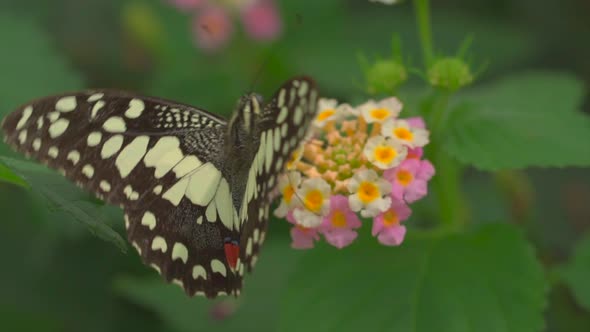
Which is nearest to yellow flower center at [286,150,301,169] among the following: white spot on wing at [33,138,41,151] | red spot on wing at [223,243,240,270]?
red spot on wing at [223,243,240,270]

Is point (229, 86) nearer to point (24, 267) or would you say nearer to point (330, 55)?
point (330, 55)

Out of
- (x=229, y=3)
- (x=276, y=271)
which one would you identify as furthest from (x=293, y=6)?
(x=276, y=271)

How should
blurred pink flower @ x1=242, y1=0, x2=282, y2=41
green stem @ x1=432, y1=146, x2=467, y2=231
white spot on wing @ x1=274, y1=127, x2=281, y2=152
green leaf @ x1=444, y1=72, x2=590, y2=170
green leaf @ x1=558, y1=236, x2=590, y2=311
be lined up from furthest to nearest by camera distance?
blurred pink flower @ x1=242, y1=0, x2=282, y2=41 → green leaf @ x1=558, y1=236, x2=590, y2=311 → green stem @ x1=432, y1=146, x2=467, y2=231 → green leaf @ x1=444, y1=72, x2=590, y2=170 → white spot on wing @ x1=274, y1=127, x2=281, y2=152

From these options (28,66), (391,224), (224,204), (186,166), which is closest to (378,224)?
(391,224)

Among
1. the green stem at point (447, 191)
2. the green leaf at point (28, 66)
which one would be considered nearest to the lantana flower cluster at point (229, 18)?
the green leaf at point (28, 66)

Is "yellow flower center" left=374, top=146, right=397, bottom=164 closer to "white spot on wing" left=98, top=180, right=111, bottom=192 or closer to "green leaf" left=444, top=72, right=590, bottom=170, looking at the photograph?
"green leaf" left=444, top=72, right=590, bottom=170

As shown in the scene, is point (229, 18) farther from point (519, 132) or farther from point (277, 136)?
point (277, 136)
